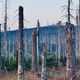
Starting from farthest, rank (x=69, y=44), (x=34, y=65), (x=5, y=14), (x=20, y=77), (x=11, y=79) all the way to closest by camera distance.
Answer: (x=5, y=14), (x=34, y=65), (x=69, y=44), (x=11, y=79), (x=20, y=77)

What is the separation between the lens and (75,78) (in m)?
22.4

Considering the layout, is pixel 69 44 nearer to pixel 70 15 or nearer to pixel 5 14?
pixel 70 15

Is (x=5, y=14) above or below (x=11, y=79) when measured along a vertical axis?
above

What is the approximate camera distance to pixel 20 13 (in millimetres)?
19203

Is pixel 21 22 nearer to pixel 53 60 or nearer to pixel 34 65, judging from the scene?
pixel 34 65

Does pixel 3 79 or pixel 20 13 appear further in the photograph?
pixel 3 79

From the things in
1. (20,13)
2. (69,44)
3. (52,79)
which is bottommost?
(52,79)

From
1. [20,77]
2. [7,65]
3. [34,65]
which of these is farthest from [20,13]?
[7,65]

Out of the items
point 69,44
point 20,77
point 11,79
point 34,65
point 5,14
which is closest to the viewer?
point 20,77

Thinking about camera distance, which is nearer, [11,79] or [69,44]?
[11,79]

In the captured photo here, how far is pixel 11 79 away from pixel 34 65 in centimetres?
841

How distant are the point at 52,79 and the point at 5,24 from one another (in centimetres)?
1511

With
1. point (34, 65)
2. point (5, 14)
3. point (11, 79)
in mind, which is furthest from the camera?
point (5, 14)

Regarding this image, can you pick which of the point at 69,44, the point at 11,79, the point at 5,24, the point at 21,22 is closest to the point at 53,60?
the point at 5,24
